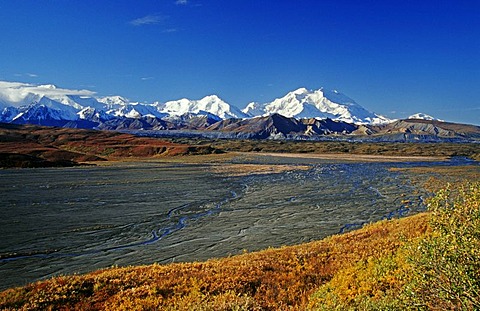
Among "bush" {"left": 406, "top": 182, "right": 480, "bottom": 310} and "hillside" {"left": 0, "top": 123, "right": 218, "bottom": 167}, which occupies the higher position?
"bush" {"left": 406, "top": 182, "right": 480, "bottom": 310}

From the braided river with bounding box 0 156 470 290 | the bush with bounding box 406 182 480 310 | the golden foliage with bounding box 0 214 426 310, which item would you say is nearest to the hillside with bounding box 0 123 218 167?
the braided river with bounding box 0 156 470 290

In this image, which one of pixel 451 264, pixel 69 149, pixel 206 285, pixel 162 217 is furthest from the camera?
pixel 69 149

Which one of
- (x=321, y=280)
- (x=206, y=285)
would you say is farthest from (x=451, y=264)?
(x=206, y=285)

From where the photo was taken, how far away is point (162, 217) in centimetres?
3272

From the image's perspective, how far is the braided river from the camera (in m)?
22.4

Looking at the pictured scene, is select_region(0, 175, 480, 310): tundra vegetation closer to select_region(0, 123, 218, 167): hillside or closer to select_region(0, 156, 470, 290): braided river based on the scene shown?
select_region(0, 156, 470, 290): braided river

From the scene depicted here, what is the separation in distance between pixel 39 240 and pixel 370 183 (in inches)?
1898

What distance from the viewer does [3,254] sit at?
22078mm

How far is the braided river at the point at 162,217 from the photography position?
73.5ft

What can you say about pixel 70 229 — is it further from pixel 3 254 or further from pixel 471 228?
pixel 471 228

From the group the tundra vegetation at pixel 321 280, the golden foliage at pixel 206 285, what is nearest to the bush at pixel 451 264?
the tundra vegetation at pixel 321 280

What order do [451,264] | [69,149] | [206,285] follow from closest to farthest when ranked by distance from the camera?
1. [451,264]
2. [206,285]
3. [69,149]

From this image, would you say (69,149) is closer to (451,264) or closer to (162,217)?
(162,217)

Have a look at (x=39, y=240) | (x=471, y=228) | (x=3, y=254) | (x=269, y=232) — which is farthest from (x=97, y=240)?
(x=471, y=228)
